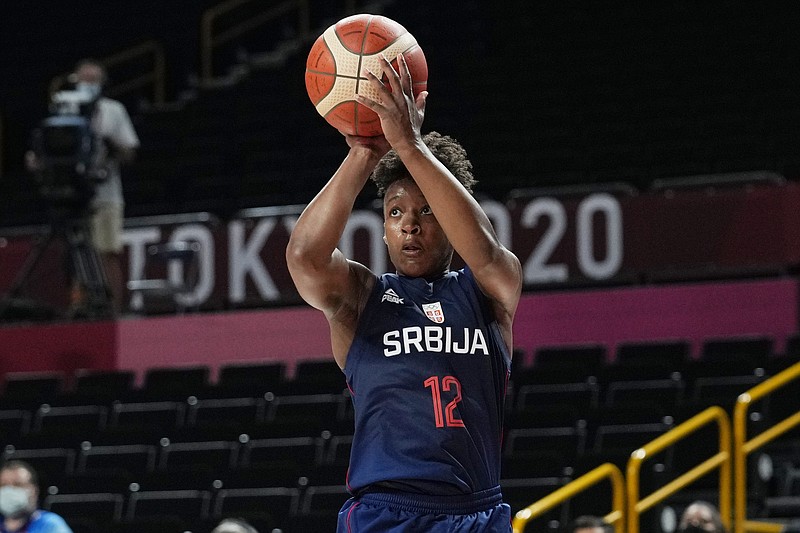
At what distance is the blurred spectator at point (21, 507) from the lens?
23.0 feet

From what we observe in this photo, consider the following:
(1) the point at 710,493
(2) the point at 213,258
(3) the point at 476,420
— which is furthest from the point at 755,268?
(3) the point at 476,420

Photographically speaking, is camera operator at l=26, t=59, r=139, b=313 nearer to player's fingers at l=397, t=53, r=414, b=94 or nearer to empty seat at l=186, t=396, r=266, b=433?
empty seat at l=186, t=396, r=266, b=433

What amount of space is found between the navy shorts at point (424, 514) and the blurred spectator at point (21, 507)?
13.5ft

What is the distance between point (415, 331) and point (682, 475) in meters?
4.74

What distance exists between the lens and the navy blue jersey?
3.21 metres

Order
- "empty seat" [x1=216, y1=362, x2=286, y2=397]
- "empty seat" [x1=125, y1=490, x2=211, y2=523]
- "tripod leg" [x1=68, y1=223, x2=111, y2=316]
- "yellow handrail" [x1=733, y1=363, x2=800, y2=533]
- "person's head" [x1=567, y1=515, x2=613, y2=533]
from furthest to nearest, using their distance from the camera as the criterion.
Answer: "tripod leg" [x1=68, y1=223, x2=111, y2=316] → "empty seat" [x1=216, y1=362, x2=286, y2=397] → "empty seat" [x1=125, y1=490, x2=211, y2=523] → "yellow handrail" [x1=733, y1=363, x2=800, y2=533] → "person's head" [x1=567, y1=515, x2=613, y2=533]

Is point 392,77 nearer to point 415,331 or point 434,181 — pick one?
point 434,181

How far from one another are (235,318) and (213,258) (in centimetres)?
50

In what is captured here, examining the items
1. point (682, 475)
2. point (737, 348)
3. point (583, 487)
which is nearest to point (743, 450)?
point (682, 475)

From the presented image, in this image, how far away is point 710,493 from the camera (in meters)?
7.85

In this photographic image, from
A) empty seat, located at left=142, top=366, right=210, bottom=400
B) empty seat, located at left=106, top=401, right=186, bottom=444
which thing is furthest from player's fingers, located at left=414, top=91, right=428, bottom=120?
empty seat, located at left=142, top=366, right=210, bottom=400

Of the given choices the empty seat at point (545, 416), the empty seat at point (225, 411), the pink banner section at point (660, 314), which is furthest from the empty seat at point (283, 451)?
the pink banner section at point (660, 314)

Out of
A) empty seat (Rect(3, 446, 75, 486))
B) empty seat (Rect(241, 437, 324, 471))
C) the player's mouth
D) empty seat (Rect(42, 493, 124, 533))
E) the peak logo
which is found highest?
the player's mouth

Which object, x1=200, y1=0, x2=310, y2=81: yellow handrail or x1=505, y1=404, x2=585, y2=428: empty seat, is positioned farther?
x1=200, y1=0, x2=310, y2=81: yellow handrail
